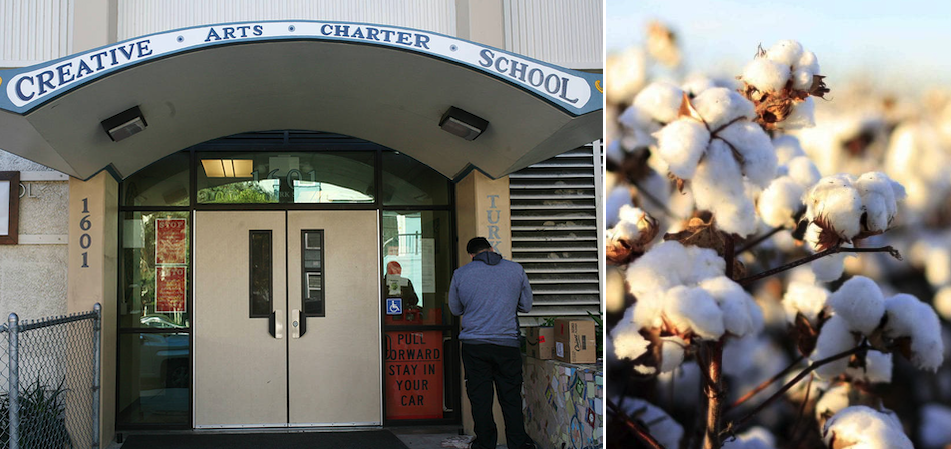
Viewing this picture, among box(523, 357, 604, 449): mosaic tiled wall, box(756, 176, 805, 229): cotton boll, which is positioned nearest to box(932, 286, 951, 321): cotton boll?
box(756, 176, 805, 229): cotton boll

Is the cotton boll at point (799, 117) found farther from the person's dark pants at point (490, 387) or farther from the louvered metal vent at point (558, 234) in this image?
the louvered metal vent at point (558, 234)

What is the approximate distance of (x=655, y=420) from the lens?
5.26 ft

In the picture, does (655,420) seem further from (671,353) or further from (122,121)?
(122,121)

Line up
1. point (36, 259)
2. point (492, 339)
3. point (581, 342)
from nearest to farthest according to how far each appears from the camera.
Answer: point (581, 342)
point (492, 339)
point (36, 259)

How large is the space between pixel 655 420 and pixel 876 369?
19.1 inches

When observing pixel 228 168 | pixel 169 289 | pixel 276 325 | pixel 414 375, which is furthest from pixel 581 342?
pixel 169 289

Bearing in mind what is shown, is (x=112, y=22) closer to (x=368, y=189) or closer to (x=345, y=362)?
(x=368, y=189)

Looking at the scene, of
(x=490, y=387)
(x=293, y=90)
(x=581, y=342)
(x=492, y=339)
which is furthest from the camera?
(x=293, y=90)

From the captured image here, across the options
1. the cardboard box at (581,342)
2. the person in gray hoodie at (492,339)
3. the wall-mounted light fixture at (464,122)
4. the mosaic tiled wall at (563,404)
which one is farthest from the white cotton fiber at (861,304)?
the wall-mounted light fixture at (464,122)

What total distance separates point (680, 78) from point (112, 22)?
585 centimetres

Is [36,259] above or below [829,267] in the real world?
above

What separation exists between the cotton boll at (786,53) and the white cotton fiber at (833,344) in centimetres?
58

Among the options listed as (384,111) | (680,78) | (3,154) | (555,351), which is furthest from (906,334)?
(3,154)

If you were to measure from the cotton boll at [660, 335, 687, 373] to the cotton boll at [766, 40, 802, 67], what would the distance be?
66 cm
